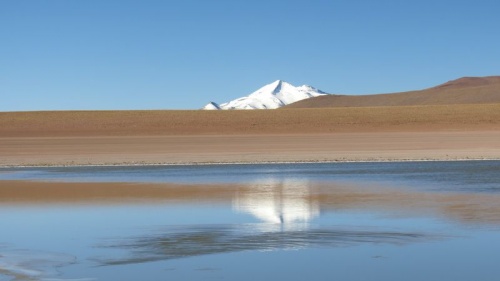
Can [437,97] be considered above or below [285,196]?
above

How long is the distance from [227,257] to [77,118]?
195 feet

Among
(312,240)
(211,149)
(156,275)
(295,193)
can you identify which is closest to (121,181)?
(295,193)

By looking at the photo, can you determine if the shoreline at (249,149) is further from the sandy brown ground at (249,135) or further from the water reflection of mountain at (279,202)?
the water reflection of mountain at (279,202)

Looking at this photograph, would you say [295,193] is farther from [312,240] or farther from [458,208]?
[312,240]

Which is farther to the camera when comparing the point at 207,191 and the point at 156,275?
the point at 207,191

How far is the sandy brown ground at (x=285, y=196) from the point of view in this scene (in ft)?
50.9

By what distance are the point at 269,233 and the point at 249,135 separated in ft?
137

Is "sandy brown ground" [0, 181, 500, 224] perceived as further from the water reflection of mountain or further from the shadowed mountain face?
the shadowed mountain face

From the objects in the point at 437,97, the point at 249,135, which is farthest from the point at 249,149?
the point at 437,97

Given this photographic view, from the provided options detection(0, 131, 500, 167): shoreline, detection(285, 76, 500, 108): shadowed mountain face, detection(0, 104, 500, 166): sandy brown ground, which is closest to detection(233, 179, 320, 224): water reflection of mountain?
detection(0, 131, 500, 167): shoreline

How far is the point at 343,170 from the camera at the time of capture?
27688mm

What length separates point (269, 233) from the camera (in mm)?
12570

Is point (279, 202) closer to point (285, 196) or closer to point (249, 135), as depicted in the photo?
point (285, 196)

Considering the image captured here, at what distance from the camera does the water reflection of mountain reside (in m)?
14.7
